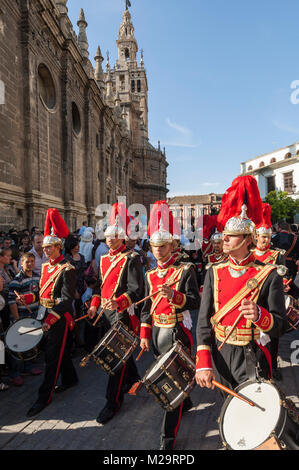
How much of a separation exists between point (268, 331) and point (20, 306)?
408 centimetres

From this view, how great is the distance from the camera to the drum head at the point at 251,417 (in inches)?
82.7

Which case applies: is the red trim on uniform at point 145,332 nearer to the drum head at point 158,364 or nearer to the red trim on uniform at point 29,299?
the drum head at point 158,364

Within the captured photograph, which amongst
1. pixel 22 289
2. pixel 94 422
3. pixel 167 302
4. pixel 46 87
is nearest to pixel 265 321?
pixel 167 302

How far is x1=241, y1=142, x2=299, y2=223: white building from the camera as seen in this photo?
4159 cm

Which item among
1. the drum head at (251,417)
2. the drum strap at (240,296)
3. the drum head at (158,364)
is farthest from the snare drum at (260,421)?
the drum head at (158,364)

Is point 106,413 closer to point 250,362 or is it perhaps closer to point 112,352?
point 112,352

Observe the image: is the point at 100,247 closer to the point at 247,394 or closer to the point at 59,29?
the point at 247,394

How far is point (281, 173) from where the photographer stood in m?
43.9

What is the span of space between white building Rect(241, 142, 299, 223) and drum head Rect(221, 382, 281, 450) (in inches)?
1708

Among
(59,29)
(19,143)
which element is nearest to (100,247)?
(19,143)

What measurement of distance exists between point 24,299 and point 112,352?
187 cm

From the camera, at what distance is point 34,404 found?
13.3 feet

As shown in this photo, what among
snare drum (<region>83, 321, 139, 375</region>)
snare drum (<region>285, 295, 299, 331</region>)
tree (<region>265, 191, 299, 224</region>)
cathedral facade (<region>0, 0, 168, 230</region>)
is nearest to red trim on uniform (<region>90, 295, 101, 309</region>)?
snare drum (<region>83, 321, 139, 375</region>)

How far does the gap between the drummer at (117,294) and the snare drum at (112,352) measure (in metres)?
0.22
